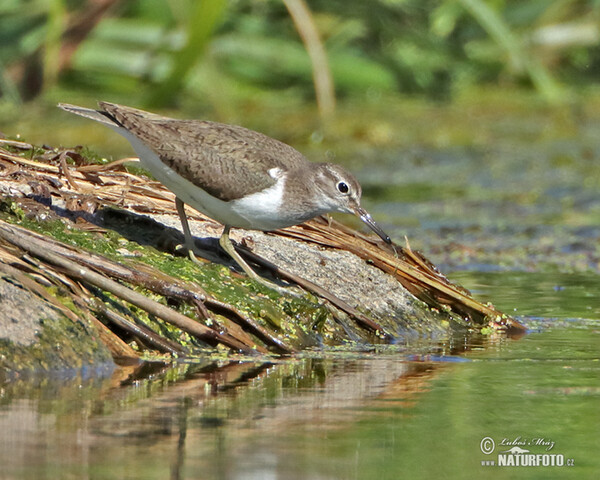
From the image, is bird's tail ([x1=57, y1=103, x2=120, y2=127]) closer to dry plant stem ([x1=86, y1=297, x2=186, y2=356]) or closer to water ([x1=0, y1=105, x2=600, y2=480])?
dry plant stem ([x1=86, y1=297, x2=186, y2=356])

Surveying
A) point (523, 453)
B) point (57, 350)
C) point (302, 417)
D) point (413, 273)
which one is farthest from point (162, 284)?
point (523, 453)

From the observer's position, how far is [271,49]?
43.6 feet

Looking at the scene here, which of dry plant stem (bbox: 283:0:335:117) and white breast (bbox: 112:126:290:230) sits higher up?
dry plant stem (bbox: 283:0:335:117)

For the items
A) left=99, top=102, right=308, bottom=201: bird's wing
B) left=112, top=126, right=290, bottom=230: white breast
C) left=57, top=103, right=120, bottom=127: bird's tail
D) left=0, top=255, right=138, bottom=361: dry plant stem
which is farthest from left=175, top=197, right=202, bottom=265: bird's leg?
left=0, top=255, right=138, bottom=361: dry plant stem

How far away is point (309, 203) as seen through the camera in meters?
6.43

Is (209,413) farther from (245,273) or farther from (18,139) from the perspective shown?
(18,139)

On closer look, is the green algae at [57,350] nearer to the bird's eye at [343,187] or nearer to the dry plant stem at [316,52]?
the bird's eye at [343,187]

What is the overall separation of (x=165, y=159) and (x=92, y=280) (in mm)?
951

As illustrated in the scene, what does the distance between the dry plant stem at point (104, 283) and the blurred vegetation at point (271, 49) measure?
6051mm

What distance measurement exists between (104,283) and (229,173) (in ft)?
3.24

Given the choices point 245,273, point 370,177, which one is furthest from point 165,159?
point 370,177

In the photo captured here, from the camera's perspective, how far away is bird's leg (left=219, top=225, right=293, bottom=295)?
249 inches

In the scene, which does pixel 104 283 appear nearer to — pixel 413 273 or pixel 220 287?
pixel 220 287

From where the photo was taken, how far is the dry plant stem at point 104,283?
5562 millimetres
